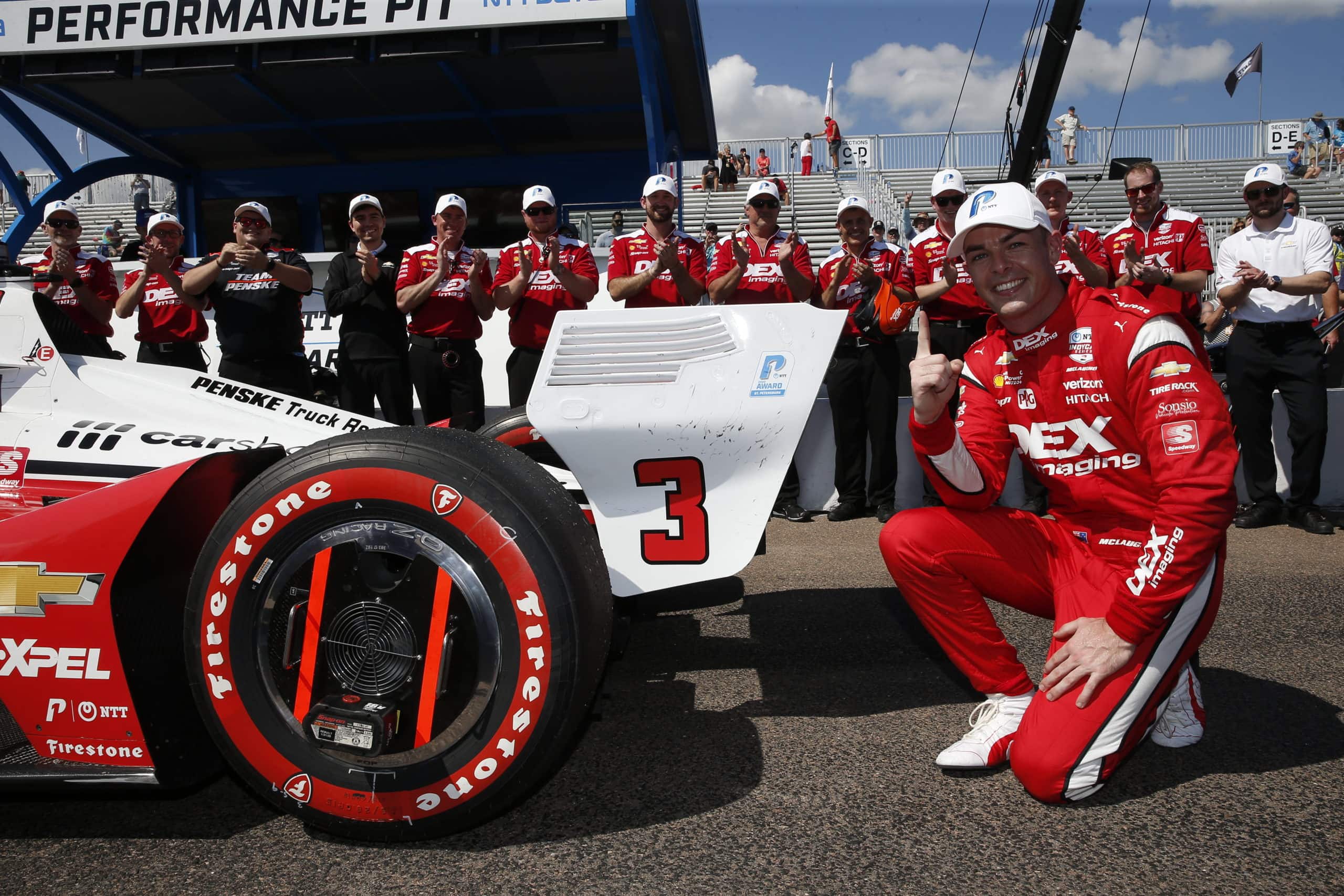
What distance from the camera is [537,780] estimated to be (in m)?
1.94

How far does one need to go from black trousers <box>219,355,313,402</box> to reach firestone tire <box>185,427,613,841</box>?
3080 millimetres

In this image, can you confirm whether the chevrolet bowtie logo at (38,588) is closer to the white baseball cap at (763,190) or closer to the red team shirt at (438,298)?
the red team shirt at (438,298)

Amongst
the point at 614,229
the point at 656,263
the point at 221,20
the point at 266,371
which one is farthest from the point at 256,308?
the point at 614,229

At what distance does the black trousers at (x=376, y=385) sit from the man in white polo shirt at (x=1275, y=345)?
16.0ft

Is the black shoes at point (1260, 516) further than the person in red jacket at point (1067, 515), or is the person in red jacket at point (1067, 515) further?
the black shoes at point (1260, 516)

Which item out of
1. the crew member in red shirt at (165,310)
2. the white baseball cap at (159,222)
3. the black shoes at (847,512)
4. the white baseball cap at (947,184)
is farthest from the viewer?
the black shoes at (847,512)

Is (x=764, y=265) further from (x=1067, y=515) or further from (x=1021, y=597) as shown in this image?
(x=1021, y=597)

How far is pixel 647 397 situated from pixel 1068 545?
1.31 metres

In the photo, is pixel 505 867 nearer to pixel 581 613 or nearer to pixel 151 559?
pixel 581 613

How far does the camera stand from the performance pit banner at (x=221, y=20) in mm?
9906

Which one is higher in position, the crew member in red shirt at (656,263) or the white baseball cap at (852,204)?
the white baseball cap at (852,204)

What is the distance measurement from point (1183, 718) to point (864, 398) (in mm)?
3591

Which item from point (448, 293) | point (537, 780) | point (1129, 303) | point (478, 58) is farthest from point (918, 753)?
point (478, 58)

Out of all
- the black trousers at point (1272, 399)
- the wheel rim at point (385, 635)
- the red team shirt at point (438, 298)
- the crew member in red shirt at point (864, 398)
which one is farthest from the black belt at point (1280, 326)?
the wheel rim at point (385, 635)
